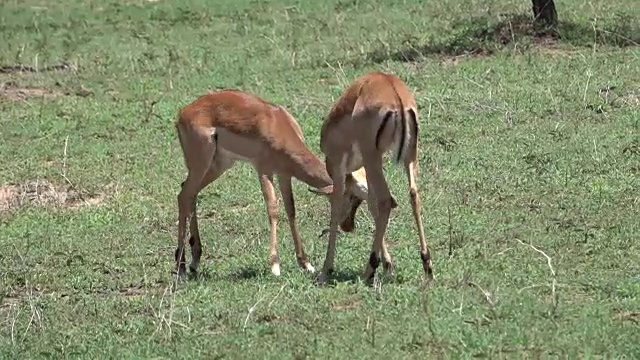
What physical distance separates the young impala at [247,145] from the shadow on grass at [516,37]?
5.45 meters

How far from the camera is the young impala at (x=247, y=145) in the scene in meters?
8.04

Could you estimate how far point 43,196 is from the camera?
399 inches

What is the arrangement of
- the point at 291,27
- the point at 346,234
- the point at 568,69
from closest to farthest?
the point at 346,234
the point at 568,69
the point at 291,27

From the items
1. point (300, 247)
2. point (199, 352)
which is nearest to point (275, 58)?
point (300, 247)

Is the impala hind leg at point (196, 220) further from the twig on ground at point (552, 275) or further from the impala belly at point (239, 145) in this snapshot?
the twig on ground at point (552, 275)

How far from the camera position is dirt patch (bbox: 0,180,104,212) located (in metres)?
9.99

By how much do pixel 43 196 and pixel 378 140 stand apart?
4.01 meters

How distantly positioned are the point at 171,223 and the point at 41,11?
9.96 metres

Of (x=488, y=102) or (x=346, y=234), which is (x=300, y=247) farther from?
(x=488, y=102)

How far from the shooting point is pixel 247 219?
30.1 ft

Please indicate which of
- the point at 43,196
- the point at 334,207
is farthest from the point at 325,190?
the point at 43,196

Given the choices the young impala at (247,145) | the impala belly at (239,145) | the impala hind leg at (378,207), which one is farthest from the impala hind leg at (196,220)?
the impala hind leg at (378,207)

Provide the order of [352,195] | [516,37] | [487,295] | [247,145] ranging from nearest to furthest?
[487,295], [352,195], [247,145], [516,37]

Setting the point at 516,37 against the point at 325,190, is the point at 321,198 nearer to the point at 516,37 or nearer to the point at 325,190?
the point at 325,190
